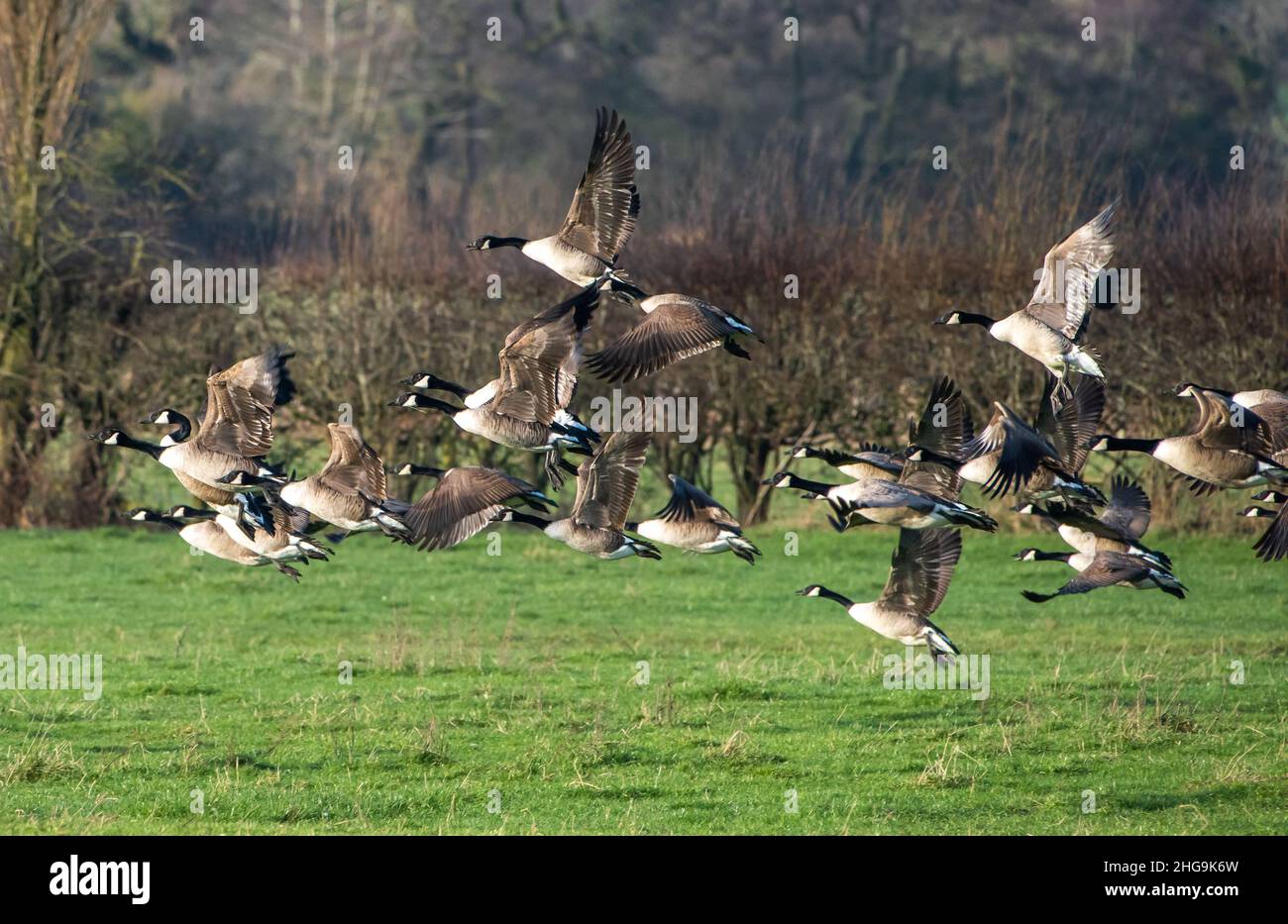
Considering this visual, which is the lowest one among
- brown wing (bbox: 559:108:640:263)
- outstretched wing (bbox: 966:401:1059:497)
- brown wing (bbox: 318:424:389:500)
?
brown wing (bbox: 318:424:389:500)

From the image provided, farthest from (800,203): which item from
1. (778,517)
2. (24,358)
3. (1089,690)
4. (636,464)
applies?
(636,464)

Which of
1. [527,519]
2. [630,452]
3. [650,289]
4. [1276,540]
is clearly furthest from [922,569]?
[650,289]

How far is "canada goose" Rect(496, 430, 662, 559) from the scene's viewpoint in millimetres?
11141

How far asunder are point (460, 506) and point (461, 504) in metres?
0.02

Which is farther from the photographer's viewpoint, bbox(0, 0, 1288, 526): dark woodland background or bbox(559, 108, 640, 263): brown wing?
bbox(0, 0, 1288, 526): dark woodland background

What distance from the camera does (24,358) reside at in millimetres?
24844

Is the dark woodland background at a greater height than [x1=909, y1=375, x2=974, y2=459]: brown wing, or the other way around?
[x1=909, y1=375, x2=974, y2=459]: brown wing

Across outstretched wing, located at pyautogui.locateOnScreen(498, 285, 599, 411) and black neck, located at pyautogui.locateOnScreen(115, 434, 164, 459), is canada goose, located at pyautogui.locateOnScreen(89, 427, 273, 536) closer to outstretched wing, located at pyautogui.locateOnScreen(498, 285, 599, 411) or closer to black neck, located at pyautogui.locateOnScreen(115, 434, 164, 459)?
black neck, located at pyautogui.locateOnScreen(115, 434, 164, 459)

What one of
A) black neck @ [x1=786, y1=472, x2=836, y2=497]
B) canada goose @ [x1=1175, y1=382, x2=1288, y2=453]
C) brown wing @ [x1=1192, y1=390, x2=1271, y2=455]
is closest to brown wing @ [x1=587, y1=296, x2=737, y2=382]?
black neck @ [x1=786, y1=472, x2=836, y2=497]

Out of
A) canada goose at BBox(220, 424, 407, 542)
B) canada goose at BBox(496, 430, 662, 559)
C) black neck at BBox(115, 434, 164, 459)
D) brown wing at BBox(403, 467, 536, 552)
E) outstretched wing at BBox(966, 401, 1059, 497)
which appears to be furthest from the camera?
canada goose at BBox(496, 430, 662, 559)

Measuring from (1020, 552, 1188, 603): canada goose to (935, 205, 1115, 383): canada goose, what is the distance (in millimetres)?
1121

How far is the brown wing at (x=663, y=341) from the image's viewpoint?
10.4 meters

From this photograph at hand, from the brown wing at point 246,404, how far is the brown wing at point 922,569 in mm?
3960
